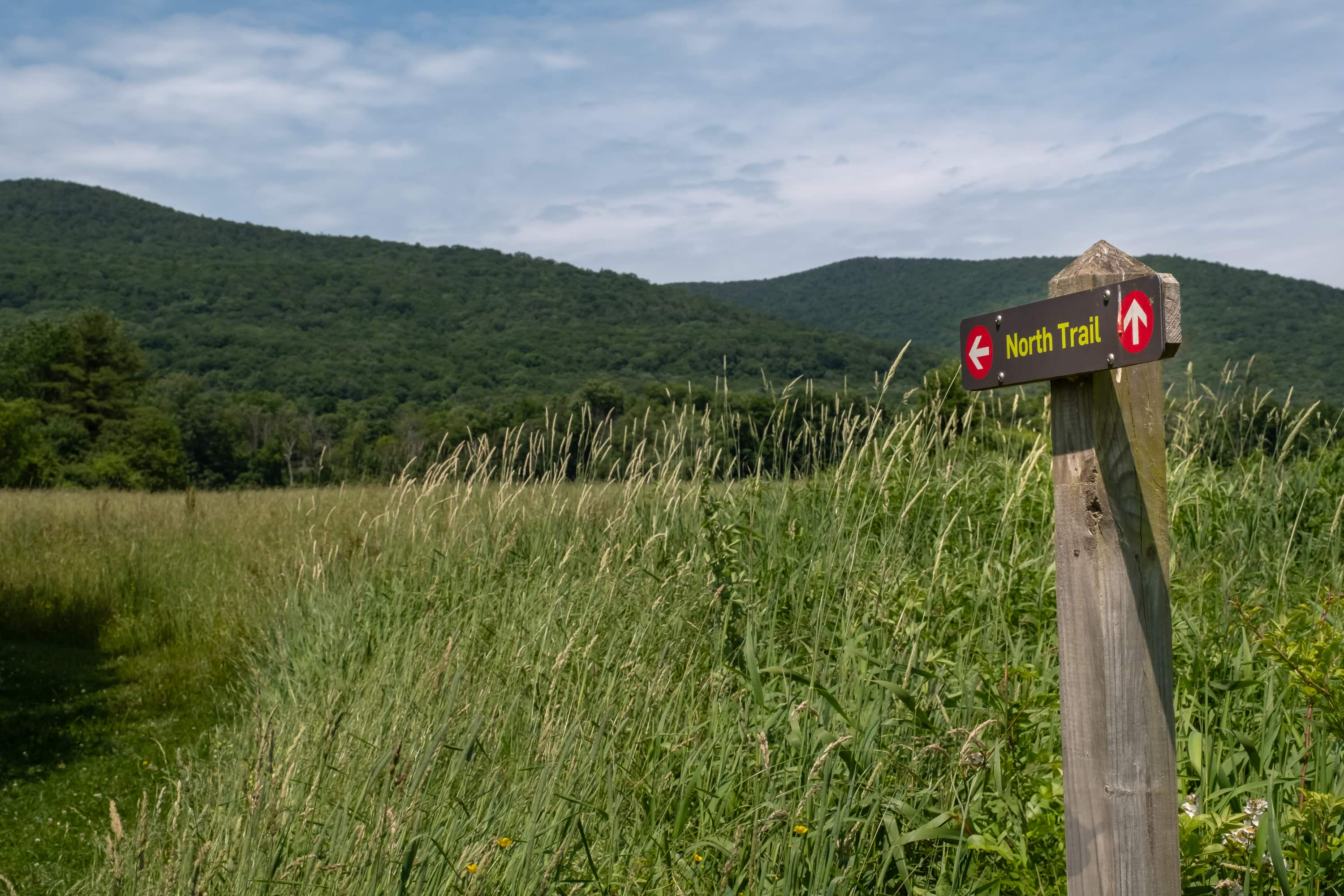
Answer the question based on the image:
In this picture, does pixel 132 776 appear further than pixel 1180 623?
Yes

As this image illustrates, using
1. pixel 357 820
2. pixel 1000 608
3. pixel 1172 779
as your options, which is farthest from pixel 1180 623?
pixel 357 820

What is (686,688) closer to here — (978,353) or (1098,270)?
(978,353)

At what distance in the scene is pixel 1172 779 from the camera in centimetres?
162

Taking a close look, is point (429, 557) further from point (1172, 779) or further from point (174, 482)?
point (174, 482)

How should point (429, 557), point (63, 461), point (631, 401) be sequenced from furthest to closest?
point (63, 461), point (631, 401), point (429, 557)

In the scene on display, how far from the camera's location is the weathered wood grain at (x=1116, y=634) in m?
1.60

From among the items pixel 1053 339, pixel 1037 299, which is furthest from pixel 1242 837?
pixel 1037 299

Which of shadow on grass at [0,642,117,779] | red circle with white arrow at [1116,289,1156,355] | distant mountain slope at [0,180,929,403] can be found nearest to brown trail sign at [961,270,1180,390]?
red circle with white arrow at [1116,289,1156,355]

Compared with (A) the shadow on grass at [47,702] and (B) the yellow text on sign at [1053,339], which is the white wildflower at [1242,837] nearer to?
(B) the yellow text on sign at [1053,339]

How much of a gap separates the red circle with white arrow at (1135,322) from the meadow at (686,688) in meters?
0.88

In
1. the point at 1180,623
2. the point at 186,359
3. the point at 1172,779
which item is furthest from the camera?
the point at 186,359

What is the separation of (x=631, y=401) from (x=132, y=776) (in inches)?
503

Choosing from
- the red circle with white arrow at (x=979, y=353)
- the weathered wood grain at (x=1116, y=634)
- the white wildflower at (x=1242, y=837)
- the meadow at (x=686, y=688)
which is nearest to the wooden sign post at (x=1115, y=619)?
the weathered wood grain at (x=1116, y=634)

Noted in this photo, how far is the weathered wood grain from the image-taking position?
5.24 feet
